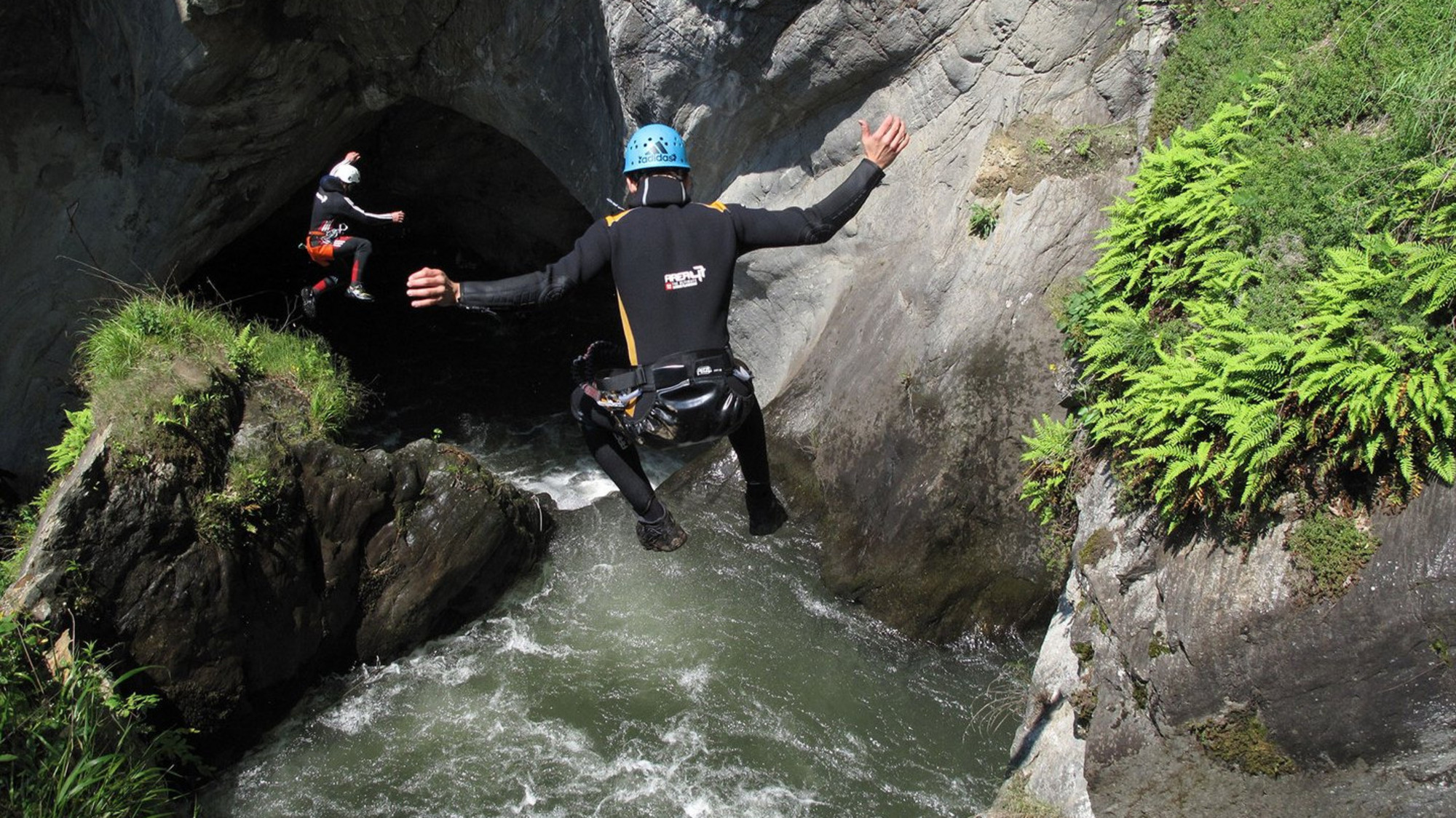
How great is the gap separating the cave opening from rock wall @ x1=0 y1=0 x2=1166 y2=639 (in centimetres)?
189

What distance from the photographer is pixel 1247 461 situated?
18.9 ft

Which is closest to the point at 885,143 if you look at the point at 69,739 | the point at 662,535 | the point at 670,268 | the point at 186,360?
the point at 670,268

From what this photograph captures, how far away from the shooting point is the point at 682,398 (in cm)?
529

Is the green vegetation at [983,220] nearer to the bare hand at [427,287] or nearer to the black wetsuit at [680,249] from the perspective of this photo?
the black wetsuit at [680,249]

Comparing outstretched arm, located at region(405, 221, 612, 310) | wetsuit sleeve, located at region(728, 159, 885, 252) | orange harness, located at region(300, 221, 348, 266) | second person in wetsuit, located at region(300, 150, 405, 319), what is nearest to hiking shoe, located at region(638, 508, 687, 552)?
outstretched arm, located at region(405, 221, 612, 310)

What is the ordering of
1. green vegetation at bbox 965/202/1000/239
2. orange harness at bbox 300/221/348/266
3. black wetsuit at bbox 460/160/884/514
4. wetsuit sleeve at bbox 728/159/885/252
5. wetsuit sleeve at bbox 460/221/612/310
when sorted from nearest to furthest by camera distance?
wetsuit sleeve at bbox 460/221/612/310
black wetsuit at bbox 460/160/884/514
wetsuit sleeve at bbox 728/159/885/252
green vegetation at bbox 965/202/1000/239
orange harness at bbox 300/221/348/266

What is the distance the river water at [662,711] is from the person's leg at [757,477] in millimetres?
2792

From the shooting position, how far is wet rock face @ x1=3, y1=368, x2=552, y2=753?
8070 millimetres

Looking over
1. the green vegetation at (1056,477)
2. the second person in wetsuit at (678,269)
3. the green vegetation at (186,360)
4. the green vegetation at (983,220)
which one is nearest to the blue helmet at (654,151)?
the second person in wetsuit at (678,269)

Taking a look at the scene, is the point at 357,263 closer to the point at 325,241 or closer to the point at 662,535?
the point at 325,241

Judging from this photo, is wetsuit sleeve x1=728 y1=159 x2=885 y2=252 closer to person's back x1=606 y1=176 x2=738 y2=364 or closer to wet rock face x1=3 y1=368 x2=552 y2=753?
person's back x1=606 y1=176 x2=738 y2=364

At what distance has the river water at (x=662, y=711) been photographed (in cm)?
801

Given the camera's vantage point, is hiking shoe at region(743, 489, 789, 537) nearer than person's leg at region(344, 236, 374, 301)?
Yes

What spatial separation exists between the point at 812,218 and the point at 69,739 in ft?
19.9
